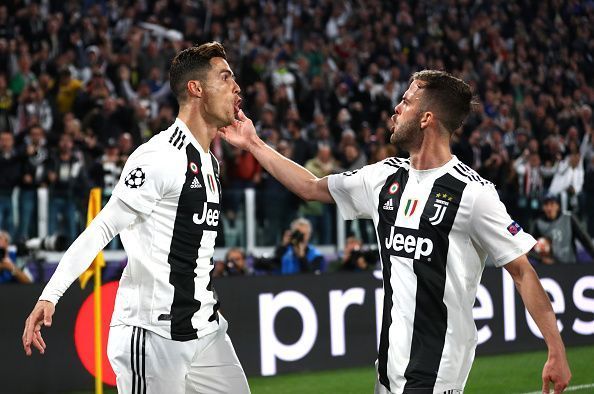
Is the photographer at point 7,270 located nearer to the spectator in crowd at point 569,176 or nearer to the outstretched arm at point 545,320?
the outstretched arm at point 545,320

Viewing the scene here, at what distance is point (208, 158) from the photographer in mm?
4848

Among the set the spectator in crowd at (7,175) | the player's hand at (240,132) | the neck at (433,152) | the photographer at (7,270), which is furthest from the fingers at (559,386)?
the spectator in crowd at (7,175)

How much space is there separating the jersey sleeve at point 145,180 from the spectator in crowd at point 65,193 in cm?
651

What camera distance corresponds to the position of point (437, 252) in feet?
14.1

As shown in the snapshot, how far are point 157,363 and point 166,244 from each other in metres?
0.52

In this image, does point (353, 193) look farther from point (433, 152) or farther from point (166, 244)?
point (166, 244)

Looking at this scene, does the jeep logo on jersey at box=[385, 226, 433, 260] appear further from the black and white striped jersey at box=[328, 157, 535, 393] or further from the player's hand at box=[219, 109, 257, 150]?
the player's hand at box=[219, 109, 257, 150]

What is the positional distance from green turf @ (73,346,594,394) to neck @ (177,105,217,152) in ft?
14.9

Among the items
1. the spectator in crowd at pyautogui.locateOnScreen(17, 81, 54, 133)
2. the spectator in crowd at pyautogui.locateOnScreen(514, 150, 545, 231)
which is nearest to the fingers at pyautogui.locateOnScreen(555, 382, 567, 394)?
the spectator in crowd at pyautogui.locateOnScreen(514, 150, 545, 231)

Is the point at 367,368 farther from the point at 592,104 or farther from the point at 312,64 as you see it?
the point at 592,104

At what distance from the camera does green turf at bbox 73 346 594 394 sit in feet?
29.9

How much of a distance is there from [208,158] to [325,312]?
5.52m

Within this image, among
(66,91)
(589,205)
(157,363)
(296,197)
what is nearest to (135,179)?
(157,363)

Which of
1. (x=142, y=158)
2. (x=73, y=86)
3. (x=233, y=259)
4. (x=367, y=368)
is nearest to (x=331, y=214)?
(x=233, y=259)
